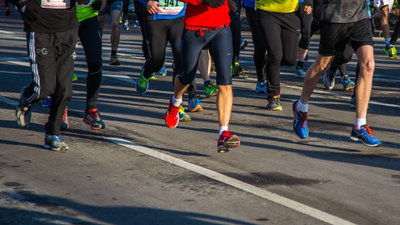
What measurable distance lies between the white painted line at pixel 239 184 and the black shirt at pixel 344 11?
7.18 ft

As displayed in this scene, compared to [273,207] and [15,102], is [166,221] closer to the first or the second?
[273,207]

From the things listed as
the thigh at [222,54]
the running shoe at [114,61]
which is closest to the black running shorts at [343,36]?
the thigh at [222,54]

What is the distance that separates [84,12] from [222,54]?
1654 mm

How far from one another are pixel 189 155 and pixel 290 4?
3018 millimetres

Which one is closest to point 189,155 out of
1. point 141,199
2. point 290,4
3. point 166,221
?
point 141,199

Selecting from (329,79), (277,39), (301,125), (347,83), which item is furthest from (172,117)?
(347,83)

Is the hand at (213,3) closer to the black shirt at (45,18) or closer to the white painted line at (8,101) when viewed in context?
the black shirt at (45,18)

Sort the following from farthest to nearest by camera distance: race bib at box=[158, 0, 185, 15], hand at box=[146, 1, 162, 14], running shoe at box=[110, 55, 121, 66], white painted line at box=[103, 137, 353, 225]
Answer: running shoe at box=[110, 55, 121, 66]
race bib at box=[158, 0, 185, 15]
hand at box=[146, 1, 162, 14]
white painted line at box=[103, 137, 353, 225]

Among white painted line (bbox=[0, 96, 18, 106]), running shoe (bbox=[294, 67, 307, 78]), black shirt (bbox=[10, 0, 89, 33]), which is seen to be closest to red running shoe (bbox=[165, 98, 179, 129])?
black shirt (bbox=[10, 0, 89, 33])

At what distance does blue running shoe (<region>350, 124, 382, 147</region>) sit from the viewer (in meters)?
6.69

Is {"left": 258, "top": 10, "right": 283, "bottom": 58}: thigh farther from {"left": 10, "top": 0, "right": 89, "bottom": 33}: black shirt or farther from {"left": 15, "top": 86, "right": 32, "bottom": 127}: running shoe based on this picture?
{"left": 15, "top": 86, "right": 32, "bottom": 127}: running shoe

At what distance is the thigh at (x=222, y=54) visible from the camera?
6.40 m

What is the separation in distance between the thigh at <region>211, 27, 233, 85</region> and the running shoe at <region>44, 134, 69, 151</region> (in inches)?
61.3

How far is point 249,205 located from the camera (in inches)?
189
